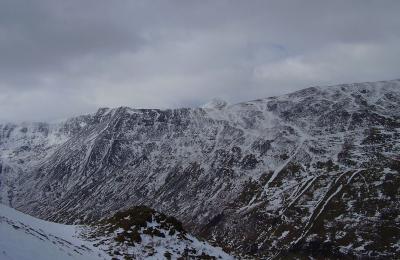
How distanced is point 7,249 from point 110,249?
17.8 m

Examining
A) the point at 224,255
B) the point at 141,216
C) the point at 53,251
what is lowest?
the point at 224,255

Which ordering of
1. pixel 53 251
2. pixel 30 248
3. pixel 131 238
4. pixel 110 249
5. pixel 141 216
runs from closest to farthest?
1. pixel 30 248
2. pixel 53 251
3. pixel 110 249
4. pixel 131 238
5. pixel 141 216

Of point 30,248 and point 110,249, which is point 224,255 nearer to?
point 110,249

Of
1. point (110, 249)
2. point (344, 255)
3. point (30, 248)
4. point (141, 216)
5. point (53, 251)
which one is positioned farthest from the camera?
point (344, 255)

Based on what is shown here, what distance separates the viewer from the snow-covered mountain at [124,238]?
3553cm

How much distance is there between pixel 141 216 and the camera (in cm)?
5106

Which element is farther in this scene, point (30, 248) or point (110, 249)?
point (110, 249)

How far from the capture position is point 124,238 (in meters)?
45.2

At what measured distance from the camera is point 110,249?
42.1 metres

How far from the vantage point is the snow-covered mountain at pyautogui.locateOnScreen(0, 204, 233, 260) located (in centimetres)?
3553

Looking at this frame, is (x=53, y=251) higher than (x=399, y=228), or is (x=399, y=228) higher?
(x=53, y=251)

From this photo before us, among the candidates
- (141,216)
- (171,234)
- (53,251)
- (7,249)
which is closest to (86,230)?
(141,216)

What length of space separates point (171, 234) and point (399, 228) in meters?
174

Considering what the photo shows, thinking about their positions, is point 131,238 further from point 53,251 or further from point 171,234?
point 53,251
